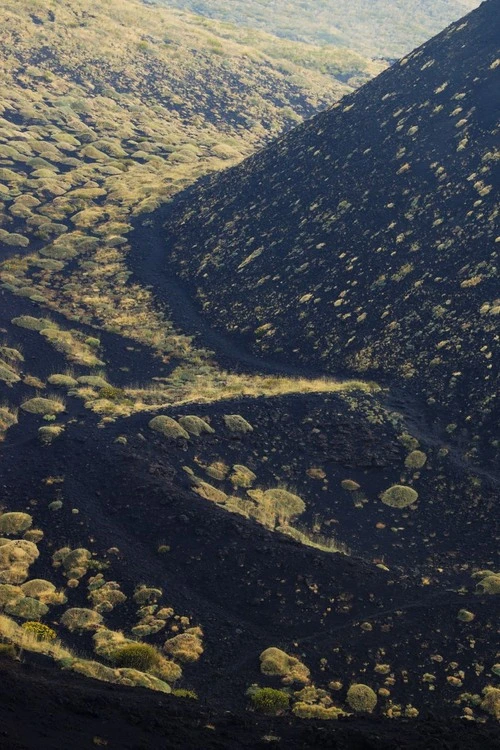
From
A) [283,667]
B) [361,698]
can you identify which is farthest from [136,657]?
[361,698]

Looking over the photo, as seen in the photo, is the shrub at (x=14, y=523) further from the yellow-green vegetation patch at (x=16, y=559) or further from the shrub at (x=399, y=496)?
the shrub at (x=399, y=496)

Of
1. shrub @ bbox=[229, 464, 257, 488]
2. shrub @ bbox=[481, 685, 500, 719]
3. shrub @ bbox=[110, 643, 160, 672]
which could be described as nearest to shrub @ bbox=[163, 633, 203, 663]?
shrub @ bbox=[110, 643, 160, 672]

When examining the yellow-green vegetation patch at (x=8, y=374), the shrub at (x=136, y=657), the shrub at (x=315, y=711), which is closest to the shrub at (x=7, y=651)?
the shrub at (x=136, y=657)

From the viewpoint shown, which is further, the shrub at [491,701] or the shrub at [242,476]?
the shrub at [242,476]

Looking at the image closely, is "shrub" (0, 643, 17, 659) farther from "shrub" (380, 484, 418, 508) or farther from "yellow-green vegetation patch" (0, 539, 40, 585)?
"shrub" (380, 484, 418, 508)

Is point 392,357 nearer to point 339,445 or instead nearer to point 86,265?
point 339,445

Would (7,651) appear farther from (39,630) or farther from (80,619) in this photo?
(80,619)
